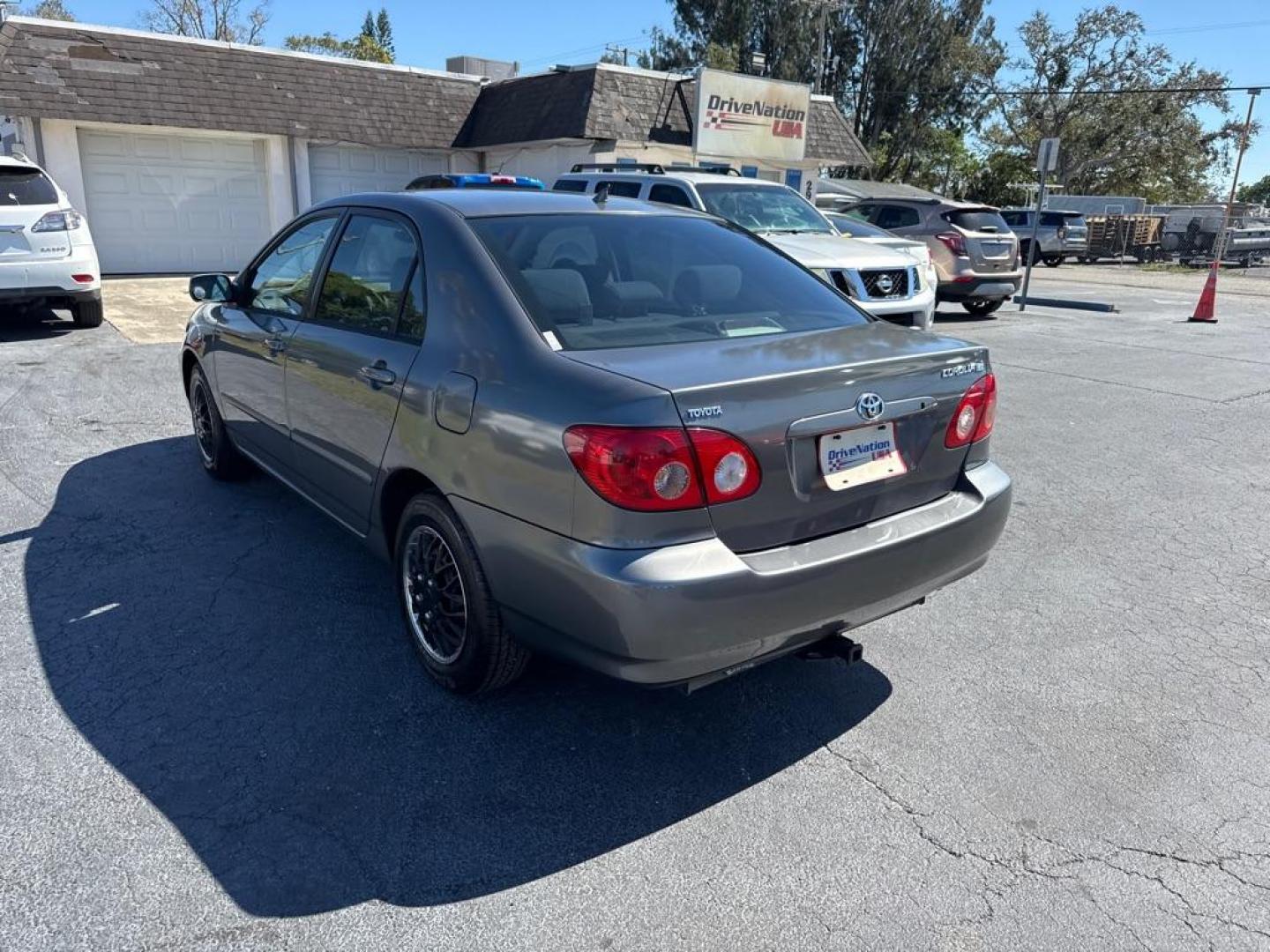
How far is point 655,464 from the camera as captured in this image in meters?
2.46

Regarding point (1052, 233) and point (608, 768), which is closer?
point (608, 768)

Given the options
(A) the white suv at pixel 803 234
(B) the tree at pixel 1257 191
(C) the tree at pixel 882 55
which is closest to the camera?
(A) the white suv at pixel 803 234

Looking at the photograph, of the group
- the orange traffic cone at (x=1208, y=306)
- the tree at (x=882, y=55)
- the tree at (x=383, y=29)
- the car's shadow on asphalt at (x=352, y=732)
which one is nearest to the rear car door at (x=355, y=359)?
the car's shadow on asphalt at (x=352, y=732)

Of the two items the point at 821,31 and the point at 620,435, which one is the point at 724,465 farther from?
the point at 821,31

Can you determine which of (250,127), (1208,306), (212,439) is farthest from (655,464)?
(250,127)

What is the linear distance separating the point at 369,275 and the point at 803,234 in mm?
7729

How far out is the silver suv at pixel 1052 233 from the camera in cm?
2794

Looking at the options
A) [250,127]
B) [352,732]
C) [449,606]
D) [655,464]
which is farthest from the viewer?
[250,127]

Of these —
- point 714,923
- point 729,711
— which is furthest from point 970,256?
point 714,923

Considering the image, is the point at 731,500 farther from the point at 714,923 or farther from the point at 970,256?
Answer: the point at 970,256

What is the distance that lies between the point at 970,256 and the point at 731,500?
42.5 ft

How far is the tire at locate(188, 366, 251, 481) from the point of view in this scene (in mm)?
5246

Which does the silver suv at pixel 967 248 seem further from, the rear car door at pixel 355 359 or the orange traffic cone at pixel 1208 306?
the rear car door at pixel 355 359

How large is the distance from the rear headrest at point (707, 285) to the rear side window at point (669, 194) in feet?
21.9
